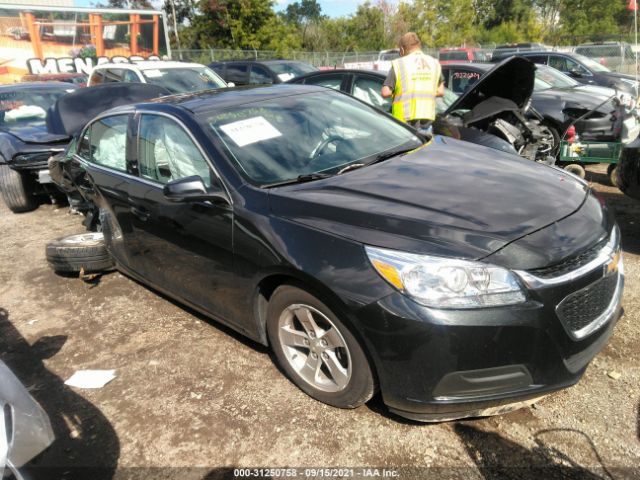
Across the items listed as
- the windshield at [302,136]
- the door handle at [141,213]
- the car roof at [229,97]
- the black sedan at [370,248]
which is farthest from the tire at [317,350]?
the car roof at [229,97]

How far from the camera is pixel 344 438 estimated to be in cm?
246

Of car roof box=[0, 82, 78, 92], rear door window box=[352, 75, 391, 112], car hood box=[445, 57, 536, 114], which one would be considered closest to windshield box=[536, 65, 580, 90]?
car hood box=[445, 57, 536, 114]

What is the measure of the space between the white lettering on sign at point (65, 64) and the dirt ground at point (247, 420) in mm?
16790

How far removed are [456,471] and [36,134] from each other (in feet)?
22.5

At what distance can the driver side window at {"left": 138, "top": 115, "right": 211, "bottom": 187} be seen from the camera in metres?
3.10

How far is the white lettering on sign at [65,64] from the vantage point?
17.9 meters

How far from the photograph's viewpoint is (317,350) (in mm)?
2588

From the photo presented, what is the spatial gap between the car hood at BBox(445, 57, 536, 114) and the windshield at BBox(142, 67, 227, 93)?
454 centimetres

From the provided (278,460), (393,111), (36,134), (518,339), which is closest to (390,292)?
(518,339)

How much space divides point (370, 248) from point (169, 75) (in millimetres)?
7828

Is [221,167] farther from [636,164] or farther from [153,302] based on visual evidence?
[636,164]

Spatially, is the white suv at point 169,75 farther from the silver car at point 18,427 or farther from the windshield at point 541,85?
the silver car at point 18,427

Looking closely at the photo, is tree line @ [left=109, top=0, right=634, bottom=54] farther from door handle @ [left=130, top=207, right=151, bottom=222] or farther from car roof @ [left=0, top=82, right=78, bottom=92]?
door handle @ [left=130, top=207, right=151, bottom=222]

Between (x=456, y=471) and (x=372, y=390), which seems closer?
(x=456, y=471)
